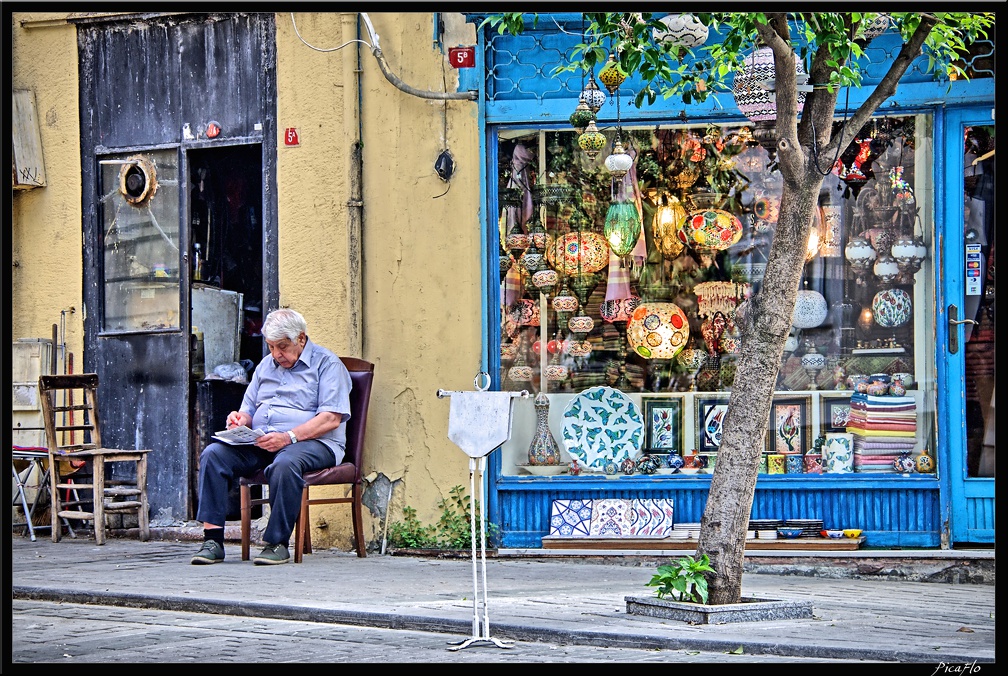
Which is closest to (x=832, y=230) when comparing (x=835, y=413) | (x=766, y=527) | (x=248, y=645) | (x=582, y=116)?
(x=835, y=413)

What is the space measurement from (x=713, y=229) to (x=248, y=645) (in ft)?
15.8

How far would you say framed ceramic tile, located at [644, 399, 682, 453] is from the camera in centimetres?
887

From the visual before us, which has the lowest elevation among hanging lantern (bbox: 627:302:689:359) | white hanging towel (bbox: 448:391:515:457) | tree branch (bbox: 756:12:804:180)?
white hanging towel (bbox: 448:391:515:457)

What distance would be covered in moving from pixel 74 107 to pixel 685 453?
18.2 feet

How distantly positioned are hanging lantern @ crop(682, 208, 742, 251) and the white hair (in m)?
2.82

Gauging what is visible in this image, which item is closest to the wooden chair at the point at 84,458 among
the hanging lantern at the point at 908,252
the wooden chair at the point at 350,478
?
the wooden chair at the point at 350,478

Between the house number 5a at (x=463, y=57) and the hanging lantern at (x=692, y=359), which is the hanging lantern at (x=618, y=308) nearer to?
the hanging lantern at (x=692, y=359)

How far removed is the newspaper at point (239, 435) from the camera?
808cm

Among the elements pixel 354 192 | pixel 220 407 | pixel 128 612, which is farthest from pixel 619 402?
pixel 128 612

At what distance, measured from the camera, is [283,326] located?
8305mm

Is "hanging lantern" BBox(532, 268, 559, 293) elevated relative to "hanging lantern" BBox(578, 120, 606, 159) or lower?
lower

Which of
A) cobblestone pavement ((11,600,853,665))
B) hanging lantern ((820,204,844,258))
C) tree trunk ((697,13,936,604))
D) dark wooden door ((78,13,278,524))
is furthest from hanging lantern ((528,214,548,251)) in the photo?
cobblestone pavement ((11,600,853,665))

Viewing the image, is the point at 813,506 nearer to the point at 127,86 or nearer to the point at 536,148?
the point at 536,148

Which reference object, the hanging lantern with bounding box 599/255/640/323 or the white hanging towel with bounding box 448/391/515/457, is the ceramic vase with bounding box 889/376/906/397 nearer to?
the hanging lantern with bounding box 599/255/640/323
